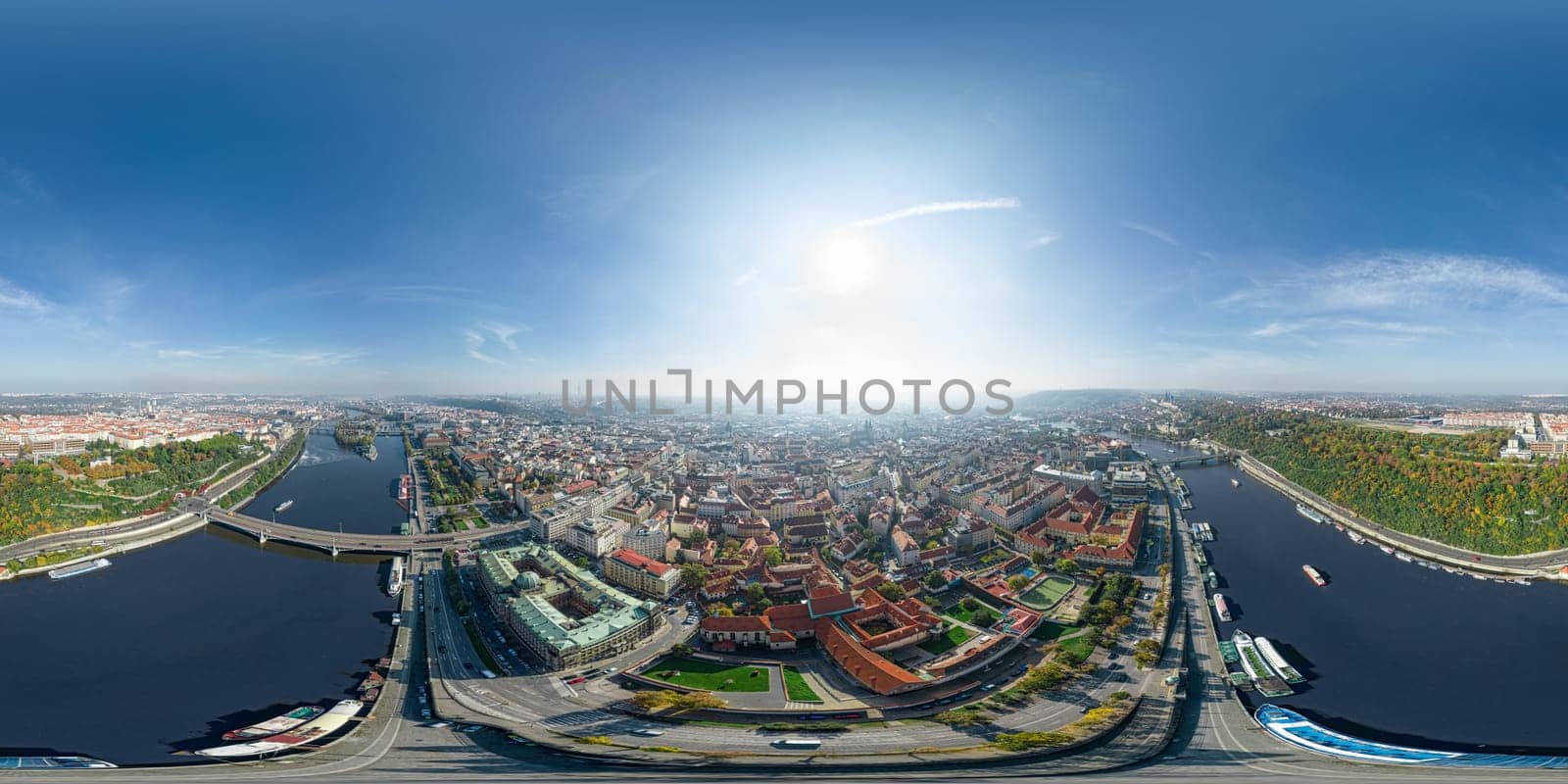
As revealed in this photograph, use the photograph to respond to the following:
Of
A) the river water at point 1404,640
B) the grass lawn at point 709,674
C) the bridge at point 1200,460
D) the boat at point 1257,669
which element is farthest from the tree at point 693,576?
the bridge at point 1200,460

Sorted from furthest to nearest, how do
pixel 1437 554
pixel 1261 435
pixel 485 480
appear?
pixel 1261 435 < pixel 485 480 < pixel 1437 554

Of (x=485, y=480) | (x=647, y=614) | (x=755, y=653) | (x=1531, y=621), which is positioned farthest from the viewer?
(x=485, y=480)

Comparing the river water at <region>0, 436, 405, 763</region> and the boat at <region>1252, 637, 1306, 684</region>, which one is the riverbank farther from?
the river water at <region>0, 436, 405, 763</region>

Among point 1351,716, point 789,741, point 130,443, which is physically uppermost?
point 130,443

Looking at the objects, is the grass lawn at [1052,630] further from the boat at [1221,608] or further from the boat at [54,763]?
the boat at [54,763]

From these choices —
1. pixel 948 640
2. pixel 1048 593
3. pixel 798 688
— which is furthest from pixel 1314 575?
pixel 798 688

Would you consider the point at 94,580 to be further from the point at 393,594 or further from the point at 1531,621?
the point at 1531,621

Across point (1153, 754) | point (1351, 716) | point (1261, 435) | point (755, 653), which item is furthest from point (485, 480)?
point (1261, 435)

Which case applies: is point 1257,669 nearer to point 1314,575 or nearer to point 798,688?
point 1314,575
